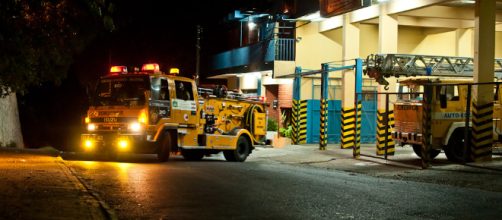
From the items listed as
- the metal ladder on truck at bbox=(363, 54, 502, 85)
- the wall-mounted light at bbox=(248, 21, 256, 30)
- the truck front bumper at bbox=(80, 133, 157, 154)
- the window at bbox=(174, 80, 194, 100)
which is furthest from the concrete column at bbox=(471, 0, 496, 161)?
the wall-mounted light at bbox=(248, 21, 256, 30)

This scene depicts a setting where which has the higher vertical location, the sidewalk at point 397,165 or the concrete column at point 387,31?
the concrete column at point 387,31

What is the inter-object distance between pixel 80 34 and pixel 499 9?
16948 mm

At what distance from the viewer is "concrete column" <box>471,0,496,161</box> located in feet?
59.0

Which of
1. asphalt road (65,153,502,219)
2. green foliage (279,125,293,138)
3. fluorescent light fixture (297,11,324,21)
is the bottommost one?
asphalt road (65,153,502,219)

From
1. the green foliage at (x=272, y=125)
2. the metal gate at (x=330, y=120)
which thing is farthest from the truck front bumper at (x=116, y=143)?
the metal gate at (x=330, y=120)

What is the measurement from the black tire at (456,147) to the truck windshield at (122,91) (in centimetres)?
933

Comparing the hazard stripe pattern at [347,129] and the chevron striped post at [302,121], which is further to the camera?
the chevron striped post at [302,121]

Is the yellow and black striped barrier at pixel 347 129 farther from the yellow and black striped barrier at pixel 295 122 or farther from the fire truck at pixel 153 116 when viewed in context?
the fire truck at pixel 153 116

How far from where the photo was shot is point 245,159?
22.2 metres

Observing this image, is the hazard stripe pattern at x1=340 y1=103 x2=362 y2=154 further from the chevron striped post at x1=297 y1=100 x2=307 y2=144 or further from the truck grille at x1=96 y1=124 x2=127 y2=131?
the truck grille at x1=96 y1=124 x2=127 y2=131

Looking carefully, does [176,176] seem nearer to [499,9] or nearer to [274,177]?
[274,177]

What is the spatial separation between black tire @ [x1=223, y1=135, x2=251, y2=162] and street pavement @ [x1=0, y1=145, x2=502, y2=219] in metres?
A: 0.99

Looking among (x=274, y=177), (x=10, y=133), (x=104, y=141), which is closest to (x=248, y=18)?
(x=10, y=133)

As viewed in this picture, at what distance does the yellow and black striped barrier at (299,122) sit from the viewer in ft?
95.2
